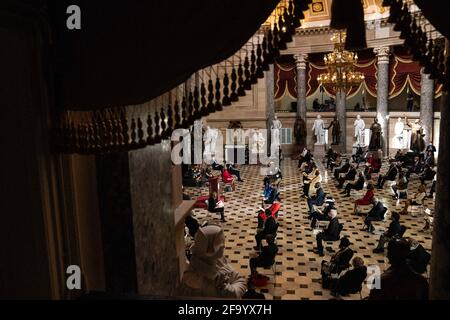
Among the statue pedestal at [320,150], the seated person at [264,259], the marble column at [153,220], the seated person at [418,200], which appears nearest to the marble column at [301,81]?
the statue pedestal at [320,150]

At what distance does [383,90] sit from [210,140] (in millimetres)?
8424

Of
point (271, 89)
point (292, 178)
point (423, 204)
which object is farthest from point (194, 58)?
point (271, 89)

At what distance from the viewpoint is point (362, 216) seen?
11.2 meters

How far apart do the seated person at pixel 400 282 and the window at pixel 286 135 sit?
61.4ft

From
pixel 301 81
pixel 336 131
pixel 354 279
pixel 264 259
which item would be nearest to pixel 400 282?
pixel 354 279

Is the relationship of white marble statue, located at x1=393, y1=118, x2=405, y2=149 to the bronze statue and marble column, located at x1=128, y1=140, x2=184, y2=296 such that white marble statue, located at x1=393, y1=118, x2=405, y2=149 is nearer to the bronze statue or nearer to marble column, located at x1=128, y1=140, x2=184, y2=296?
the bronze statue

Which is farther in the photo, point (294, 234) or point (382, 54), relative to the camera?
point (382, 54)

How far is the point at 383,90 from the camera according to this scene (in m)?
19.0

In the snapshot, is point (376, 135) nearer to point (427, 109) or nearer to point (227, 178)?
point (427, 109)

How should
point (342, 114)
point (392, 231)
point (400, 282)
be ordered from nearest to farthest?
1. point (400, 282)
2. point (392, 231)
3. point (342, 114)

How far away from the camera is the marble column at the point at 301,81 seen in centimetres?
2044

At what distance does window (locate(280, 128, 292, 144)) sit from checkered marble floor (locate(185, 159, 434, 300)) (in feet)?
21.8

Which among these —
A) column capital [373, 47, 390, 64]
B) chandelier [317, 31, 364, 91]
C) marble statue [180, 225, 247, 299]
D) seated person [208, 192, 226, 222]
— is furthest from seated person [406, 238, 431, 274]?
column capital [373, 47, 390, 64]

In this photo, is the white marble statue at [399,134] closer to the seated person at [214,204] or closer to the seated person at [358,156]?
the seated person at [358,156]
